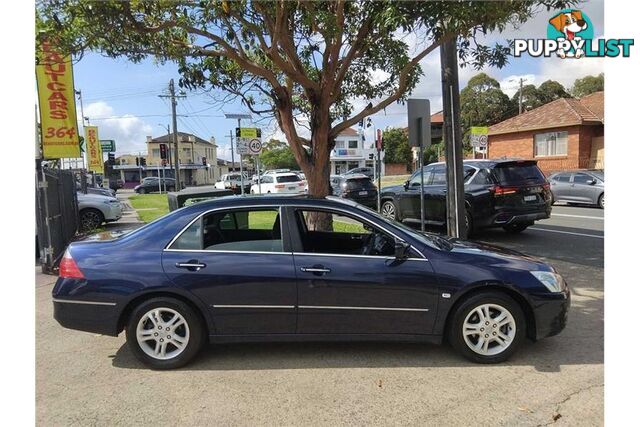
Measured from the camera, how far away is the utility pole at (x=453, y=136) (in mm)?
8234

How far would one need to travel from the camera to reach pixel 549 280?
4.14 m

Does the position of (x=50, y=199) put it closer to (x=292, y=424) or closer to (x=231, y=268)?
(x=231, y=268)

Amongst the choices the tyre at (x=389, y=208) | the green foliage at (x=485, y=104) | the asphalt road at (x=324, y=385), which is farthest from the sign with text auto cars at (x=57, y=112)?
the green foliage at (x=485, y=104)

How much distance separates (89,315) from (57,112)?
8166 millimetres

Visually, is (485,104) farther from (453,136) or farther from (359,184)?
(453,136)

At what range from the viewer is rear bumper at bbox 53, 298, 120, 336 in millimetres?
4031

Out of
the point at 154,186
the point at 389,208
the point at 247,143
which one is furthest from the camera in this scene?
the point at 154,186

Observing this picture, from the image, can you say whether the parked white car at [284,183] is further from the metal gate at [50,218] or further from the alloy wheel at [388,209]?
the metal gate at [50,218]

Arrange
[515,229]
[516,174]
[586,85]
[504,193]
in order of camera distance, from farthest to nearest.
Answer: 1. [586,85]
2. [515,229]
3. [516,174]
4. [504,193]

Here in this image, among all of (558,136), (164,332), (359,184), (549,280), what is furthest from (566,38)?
(558,136)

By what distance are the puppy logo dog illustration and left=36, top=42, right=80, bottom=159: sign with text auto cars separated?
9857 millimetres

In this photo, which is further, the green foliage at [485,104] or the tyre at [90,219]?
the green foliage at [485,104]

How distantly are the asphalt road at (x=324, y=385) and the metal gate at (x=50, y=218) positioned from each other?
374cm

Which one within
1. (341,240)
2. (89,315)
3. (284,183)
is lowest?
(89,315)
